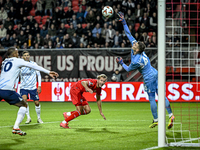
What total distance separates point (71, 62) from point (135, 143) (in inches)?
436

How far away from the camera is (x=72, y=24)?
19.9 metres

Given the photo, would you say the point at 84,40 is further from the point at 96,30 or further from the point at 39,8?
the point at 39,8

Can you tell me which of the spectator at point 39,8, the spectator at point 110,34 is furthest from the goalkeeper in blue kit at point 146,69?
the spectator at point 39,8

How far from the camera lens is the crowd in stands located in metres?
18.5

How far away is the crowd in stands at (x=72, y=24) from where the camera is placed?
1853cm

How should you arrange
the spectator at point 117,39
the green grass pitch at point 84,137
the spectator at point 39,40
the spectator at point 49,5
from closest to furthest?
the green grass pitch at point 84,137, the spectator at point 117,39, the spectator at point 39,40, the spectator at point 49,5

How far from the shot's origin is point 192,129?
8.42 m

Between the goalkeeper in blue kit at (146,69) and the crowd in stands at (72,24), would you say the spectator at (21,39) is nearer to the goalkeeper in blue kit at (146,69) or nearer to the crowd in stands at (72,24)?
the crowd in stands at (72,24)

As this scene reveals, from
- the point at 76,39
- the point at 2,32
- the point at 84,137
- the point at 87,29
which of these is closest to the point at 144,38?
the point at 87,29

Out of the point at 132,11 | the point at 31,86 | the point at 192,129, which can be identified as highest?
the point at 132,11

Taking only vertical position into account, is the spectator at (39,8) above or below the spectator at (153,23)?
above

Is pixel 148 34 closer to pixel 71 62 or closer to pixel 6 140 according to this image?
pixel 71 62

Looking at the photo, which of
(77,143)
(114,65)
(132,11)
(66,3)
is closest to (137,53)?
(77,143)

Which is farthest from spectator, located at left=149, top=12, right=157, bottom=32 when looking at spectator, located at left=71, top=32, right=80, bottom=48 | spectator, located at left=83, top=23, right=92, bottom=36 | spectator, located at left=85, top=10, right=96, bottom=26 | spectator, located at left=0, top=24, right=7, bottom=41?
spectator, located at left=0, top=24, right=7, bottom=41
